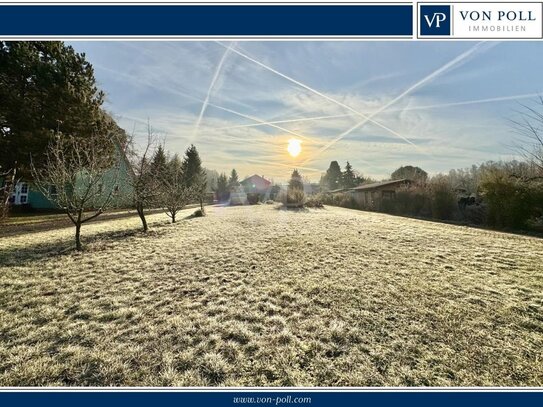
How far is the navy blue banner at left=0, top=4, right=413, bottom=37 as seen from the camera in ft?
9.46

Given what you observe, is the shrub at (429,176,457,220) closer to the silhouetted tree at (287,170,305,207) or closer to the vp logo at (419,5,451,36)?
the silhouetted tree at (287,170,305,207)

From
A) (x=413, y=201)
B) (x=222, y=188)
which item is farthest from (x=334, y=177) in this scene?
(x=413, y=201)

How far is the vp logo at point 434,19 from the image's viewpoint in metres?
2.90

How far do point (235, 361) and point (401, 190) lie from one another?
21520 mm

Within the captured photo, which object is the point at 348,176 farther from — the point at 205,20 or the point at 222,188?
the point at 205,20

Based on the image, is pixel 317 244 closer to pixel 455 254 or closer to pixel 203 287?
pixel 455 254

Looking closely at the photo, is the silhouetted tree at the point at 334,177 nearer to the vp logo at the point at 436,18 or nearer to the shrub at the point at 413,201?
the shrub at the point at 413,201

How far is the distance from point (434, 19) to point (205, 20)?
2990 millimetres

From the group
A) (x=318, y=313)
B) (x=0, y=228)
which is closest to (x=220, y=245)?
(x=318, y=313)

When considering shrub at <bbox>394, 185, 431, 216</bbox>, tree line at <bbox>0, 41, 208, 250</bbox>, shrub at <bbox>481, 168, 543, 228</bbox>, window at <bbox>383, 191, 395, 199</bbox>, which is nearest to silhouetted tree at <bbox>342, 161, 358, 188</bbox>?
window at <bbox>383, 191, 395, 199</bbox>

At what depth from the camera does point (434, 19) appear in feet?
9.59
